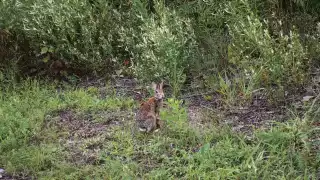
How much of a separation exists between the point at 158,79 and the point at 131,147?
4.65 ft

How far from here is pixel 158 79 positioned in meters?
5.39

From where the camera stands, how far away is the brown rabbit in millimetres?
4238

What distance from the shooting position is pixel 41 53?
6070 mm

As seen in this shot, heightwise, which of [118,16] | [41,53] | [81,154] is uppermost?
[118,16]

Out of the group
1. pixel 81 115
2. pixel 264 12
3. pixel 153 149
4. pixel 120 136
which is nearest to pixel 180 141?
pixel 153 149

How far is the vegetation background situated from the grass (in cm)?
1

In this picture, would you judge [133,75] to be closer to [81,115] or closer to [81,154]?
[81,115]

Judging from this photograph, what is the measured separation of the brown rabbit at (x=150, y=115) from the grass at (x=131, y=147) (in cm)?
8

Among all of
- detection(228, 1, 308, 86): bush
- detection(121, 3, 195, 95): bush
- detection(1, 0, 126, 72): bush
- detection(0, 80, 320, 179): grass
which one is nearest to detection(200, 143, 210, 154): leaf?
detection(0, 80, 320, 179): grass

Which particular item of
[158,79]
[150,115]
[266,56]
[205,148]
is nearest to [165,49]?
[158,79]

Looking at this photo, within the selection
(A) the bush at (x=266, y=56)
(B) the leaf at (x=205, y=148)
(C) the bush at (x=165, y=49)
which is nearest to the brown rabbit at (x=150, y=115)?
(B) the leaf at (x=205, y=148)

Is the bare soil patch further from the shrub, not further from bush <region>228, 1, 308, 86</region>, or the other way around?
bush <region>228, 1, 308, 86</region>

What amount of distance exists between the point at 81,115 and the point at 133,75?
1.10m

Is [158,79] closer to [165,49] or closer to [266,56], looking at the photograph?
[165,49]
